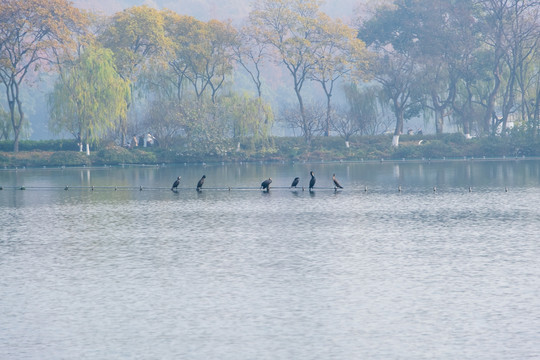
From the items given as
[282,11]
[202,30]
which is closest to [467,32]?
[282,11]

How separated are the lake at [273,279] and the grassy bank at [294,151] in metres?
48.2

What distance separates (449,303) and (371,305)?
2012mm

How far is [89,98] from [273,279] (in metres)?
72.5

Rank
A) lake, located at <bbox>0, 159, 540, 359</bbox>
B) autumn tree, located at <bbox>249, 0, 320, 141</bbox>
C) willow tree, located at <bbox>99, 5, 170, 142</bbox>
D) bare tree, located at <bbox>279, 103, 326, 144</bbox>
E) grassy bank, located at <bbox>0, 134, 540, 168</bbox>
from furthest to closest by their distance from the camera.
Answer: bare tree, located at <bbox>279, 103, 326, 144</bbox>
autumn tree, located at <bbox>249, 0, 320, 141</bbox>
willow tree, located at <bbox>99, 5, 170, 142</bbox>
grassy bank, located at <bbox>0, 134, 540, 168</bbox>
lake, located at <bbox>0, 159, 540, 359</bbox>

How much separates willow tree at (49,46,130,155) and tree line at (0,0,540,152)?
0.14 m

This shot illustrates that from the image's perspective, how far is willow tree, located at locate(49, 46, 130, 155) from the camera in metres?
91.9

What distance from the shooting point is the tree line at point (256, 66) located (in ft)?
306

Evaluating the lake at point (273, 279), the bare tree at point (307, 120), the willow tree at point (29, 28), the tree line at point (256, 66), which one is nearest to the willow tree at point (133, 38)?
the tree line at point (256, 66)

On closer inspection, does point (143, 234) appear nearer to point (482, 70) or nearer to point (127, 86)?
point (127, 86)

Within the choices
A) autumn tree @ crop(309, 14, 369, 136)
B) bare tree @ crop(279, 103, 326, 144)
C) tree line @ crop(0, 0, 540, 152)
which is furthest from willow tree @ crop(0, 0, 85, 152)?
bare tree @ crop(279, 103, 326, 144)

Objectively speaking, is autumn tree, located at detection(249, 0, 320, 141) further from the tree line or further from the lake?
the lake

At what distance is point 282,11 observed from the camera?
350 feet

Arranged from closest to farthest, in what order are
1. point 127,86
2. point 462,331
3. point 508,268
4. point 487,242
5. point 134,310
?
point 462,331 → point 134,310 → point 508,268 → point 487,242 → point 127,86

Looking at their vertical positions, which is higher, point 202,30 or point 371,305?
point 202,30
